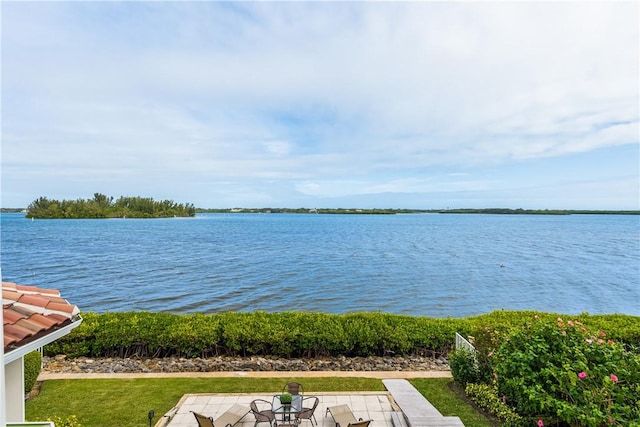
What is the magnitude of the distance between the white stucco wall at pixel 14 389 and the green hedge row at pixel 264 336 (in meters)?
6.36

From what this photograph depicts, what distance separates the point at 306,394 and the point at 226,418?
87.1 inches

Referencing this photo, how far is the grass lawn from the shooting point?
706cm

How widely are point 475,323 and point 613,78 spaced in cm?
1216

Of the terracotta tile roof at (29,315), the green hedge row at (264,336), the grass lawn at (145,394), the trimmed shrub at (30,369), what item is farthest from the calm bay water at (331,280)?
the terracotta tile roof at (29,315)

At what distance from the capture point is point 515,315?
1138cm

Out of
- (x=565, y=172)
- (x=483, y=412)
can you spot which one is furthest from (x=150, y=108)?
(x=565, y=172)

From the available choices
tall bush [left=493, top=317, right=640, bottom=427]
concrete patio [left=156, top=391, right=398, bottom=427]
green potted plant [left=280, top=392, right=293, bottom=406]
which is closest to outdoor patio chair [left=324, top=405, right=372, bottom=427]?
concrete patio [left=156, top=391, right=398, bottom=427]

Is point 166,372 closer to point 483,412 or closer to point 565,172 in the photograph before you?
point 483,412

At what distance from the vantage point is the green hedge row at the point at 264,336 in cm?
1029

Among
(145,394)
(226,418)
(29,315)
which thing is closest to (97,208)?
(145,394)

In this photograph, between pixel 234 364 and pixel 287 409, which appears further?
pixel 234 364

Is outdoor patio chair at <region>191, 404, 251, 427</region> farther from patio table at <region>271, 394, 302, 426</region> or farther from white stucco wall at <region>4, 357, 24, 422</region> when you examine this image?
white stucco wall at <region>4, 357, 24, 422</region>

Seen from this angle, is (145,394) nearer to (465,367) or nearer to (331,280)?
(465,367)

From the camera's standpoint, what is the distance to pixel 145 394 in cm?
801
